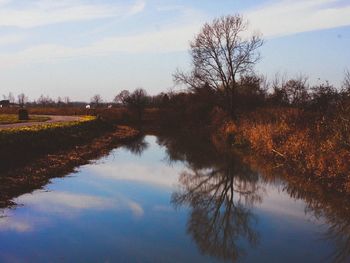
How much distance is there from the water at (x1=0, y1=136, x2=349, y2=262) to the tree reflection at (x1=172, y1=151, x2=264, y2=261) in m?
0.02

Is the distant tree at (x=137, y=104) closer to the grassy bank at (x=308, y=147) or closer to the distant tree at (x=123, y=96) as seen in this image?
the distant tree at (x=123, y=96)

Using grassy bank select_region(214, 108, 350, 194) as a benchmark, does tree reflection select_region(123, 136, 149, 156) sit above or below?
below

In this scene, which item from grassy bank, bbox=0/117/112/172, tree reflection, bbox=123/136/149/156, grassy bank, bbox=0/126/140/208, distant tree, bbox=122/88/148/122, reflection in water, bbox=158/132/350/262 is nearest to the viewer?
reflection in water, bbox=158/132/350/262

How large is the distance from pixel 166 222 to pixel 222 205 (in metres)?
2.77

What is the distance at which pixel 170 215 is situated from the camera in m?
12.2

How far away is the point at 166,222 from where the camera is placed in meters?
11.5

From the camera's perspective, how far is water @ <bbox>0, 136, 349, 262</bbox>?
9.09m

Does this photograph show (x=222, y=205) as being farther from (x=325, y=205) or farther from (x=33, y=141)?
(x=33, y=141)

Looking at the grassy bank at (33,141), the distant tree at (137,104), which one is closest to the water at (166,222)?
the grassy bank at (33,141)

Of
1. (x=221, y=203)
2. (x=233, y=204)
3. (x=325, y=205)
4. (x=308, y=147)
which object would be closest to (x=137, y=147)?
(x=308, y=147)

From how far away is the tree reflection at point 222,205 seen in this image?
9922 millimetres

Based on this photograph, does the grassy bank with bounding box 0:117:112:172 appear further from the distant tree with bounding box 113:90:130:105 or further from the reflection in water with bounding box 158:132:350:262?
the distant tree with bounding box 113:90:130:105

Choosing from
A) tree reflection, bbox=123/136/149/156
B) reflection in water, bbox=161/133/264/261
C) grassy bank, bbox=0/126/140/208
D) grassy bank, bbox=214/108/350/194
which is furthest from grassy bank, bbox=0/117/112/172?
grassy bank, bbox=214/108/350/194

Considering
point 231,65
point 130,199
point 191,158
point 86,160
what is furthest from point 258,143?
point 231,65
